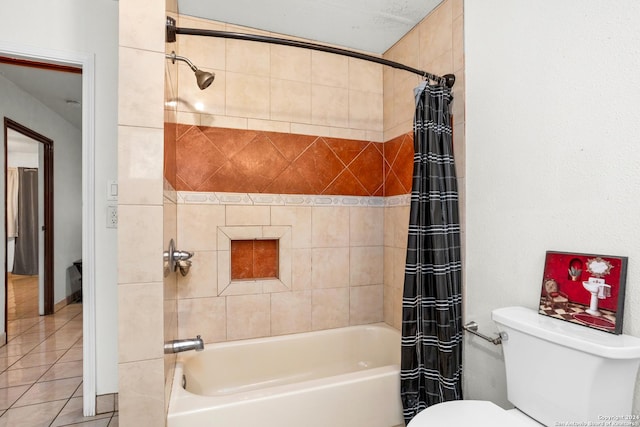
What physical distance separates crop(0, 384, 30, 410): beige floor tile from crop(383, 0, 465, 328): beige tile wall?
2.45 metres

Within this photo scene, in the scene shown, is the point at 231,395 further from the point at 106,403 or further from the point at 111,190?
the point at 111,190

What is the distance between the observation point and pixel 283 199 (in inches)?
89.2

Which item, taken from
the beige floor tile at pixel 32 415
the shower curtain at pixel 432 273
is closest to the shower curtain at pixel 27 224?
the beige floor tile at pixel 32 415

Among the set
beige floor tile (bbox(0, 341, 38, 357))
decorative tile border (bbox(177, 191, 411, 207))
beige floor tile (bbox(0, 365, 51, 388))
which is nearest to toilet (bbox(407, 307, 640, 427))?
decorative tile border (bbox(177, 191, 411, 207))

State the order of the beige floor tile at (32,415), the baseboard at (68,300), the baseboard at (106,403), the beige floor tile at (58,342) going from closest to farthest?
the beige floor tile at (32,415) < the baseboard at (106,403) < the beige floor tile at (58,342) < the baseboard at (68,300)

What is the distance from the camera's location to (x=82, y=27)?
187 centimetres

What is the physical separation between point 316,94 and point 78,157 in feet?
13.9

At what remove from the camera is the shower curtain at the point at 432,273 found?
5.48 feet

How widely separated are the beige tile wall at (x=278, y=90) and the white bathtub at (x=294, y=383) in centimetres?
146

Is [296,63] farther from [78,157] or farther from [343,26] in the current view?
[78,157]

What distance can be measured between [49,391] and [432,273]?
2.51 meters

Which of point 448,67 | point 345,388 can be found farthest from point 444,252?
point 448,67

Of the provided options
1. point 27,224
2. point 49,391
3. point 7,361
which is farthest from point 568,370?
point 27,224

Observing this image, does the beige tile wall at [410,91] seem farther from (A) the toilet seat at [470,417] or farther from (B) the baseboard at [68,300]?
(B) the baseboard at [68,300]
